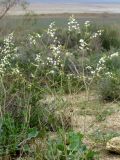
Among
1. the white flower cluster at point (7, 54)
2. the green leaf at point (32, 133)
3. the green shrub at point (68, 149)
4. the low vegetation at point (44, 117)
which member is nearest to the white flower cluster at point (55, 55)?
the low vegetation at point (44, 117)

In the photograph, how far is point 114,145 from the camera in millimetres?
7438

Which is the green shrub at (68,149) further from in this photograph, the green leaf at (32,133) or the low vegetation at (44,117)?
the green leaf at (32,133)

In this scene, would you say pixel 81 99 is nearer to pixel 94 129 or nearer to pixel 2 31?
pixel 94 129

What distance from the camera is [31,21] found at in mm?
22562

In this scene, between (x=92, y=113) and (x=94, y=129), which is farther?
(x=92, y=113)

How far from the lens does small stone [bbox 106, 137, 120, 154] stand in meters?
7.41

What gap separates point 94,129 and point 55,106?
0.60 meters

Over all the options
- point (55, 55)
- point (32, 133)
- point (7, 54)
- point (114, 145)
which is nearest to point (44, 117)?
point (32, 133)

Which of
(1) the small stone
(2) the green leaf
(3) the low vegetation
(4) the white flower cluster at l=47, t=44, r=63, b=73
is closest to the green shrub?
(3) the low vegetation

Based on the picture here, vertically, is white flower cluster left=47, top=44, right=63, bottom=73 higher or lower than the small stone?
higher

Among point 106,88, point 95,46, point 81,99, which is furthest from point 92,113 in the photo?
point 95,46

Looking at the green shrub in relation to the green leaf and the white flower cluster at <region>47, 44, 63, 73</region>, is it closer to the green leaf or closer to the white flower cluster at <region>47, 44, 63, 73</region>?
the green leaf

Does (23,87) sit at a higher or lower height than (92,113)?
higher

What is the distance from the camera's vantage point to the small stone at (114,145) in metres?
7.41
